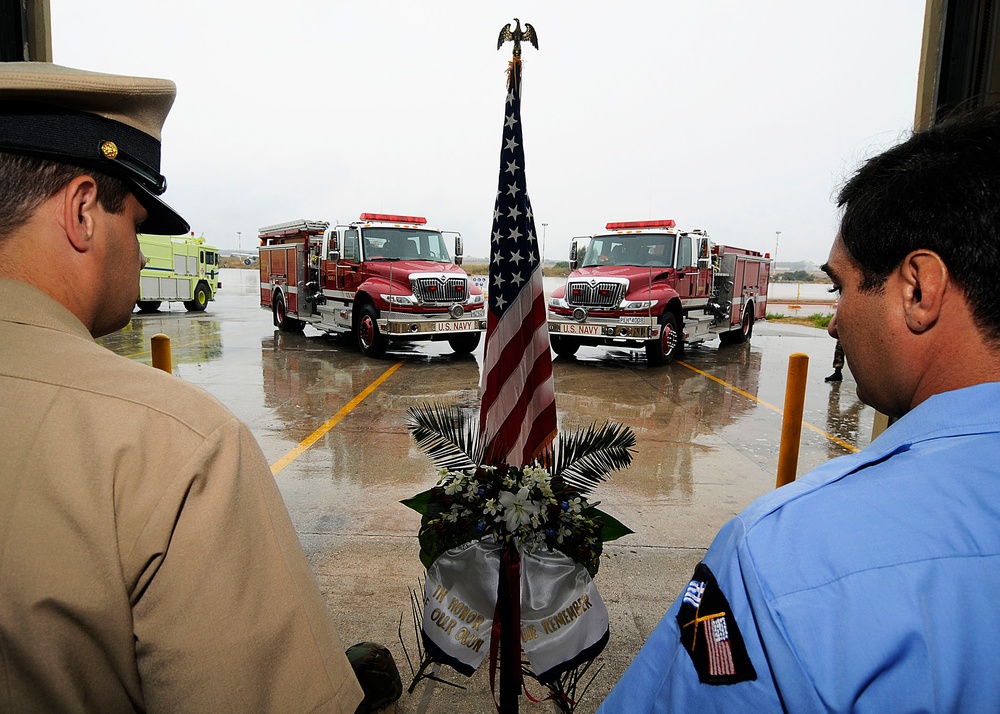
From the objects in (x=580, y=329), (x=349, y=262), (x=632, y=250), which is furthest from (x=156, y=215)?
(x=632, y=250)

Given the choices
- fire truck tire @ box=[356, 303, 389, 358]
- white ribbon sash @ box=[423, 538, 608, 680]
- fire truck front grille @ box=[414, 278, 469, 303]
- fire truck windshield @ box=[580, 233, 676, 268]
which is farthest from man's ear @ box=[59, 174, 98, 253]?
fire truck windshield @ box=[580, 233, 676, 268]

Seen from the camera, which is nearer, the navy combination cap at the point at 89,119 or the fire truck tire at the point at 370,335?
the navy combination cap at the point at 89,119

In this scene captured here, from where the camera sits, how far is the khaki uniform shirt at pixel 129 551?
95cm

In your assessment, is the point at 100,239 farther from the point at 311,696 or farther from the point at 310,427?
the point at 310,427

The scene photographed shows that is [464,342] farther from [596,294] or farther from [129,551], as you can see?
[129,551]

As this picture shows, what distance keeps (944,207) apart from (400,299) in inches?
443

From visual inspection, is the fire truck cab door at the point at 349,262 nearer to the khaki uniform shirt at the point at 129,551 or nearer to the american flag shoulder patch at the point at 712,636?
the khaki uniform shirt at the point at 129,551

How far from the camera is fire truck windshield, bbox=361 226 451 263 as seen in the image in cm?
1312

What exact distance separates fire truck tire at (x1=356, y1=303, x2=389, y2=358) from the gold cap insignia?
36.6 ft

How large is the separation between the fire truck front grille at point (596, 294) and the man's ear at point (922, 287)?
426 inches

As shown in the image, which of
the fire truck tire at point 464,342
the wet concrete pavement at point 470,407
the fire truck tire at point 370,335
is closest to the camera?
the wet concrete pavement at point 470,407

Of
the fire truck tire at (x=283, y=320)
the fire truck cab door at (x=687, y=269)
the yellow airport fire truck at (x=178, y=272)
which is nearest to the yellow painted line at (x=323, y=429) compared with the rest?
the fire truck cab door at (x=687, y=269)

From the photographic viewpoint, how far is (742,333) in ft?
53.8

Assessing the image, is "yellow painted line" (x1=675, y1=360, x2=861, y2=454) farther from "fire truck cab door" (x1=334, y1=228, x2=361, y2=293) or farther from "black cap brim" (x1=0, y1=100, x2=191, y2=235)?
"fire truck cab door" (x1=334, y1=228, x2=361, y2=293)
